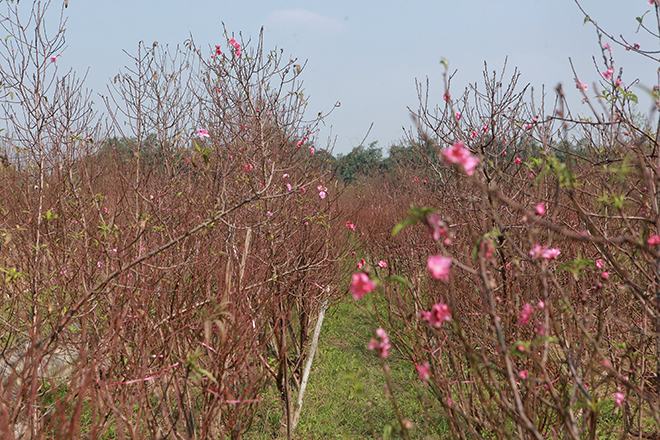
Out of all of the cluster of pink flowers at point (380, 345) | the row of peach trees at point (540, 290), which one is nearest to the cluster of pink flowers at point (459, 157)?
the row of peach trees at point (540, 290)

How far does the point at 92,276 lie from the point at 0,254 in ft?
7.22

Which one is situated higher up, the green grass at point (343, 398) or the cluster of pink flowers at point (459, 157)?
the cluster of pink flowers at point (459, 157)

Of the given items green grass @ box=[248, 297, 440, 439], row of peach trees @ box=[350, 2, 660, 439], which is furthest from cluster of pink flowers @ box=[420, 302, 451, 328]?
green grass @ box=[248, 297, 440, 439]

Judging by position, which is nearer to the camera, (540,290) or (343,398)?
(540,290)

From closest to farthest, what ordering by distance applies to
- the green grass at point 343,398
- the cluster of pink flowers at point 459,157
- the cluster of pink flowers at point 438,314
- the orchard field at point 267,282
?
1. the cluster of pink flowers at point 459,157
2. the cluster of pink flowers at point 438,314
3. the orchard field at point 267,282
4. the green grass at point 343,398

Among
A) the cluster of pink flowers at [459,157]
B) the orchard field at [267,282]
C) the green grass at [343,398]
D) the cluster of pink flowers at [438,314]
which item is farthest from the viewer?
the green grass at [343,398]

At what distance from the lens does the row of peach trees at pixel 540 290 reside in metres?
1.34

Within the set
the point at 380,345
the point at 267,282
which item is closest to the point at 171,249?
the point at 267,282

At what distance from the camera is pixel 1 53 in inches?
185

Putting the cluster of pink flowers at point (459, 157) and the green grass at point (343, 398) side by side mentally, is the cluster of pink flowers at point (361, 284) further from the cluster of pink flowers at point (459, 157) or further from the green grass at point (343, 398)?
the green grass at point (343, 398)

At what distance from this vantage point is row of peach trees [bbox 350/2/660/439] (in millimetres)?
Result: 1342

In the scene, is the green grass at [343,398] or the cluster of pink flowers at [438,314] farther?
the green grass at [343,398]

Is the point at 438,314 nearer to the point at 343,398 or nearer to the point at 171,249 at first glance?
the point at 171,249

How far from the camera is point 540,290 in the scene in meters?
4.00
